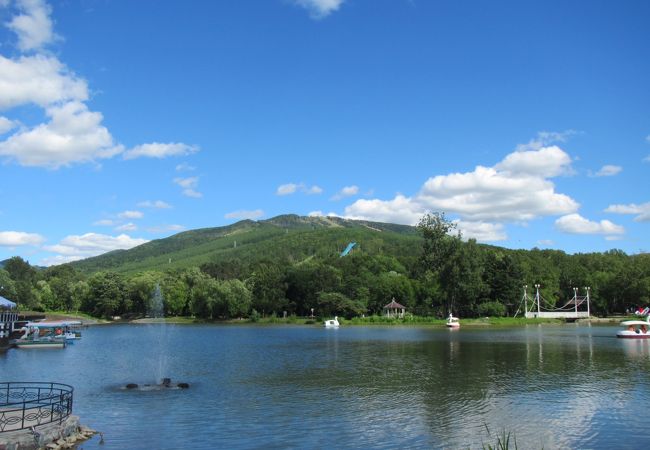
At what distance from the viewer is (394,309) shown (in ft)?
414

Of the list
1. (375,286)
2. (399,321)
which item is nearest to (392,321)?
(399,321)

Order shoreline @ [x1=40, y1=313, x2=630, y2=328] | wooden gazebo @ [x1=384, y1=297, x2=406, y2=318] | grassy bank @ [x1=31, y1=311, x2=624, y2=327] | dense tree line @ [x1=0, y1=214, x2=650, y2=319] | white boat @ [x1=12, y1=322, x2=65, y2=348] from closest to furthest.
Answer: white boat @ [x1=12, y1=322, x2=65, y2=348], shoreline @ [x1=40, y1=313, x2=630, y2=328], grassy bank @ [x1=31, y1=311, x2=624, y2=327], dense tree line @ [x1=0, y1=214, x2=650, y2=319], wooden gazebo @ [x1=384, y1=297, x2=406, y2=318]

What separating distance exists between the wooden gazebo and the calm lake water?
68.7 metres

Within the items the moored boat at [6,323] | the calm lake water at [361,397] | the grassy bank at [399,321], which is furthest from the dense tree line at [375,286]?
the calm lake water at [361,397]

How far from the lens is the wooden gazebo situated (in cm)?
12253

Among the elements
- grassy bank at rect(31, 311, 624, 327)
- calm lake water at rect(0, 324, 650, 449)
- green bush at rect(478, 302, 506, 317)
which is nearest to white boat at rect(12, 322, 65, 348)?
calm lake water at rect(0, 324, 650, 449)

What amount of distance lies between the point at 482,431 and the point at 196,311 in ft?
427

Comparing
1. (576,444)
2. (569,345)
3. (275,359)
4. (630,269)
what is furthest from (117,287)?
(576,444)

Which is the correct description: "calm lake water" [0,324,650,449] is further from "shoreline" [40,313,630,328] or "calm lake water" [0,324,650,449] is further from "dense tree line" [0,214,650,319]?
"dense tree line" [0,214,650,319]

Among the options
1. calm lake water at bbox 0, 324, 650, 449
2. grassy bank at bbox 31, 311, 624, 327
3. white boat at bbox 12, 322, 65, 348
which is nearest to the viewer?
calm lake water at bbox 0, 324, 650, 449

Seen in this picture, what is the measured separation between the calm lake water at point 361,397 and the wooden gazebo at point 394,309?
226 ft

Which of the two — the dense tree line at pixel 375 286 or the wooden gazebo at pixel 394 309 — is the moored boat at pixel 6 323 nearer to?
the dense tree line at pixel 375 286

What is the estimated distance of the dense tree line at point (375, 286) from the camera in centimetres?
11544

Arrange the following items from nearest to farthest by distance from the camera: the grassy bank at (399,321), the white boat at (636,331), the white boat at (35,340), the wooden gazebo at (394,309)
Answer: the white boat at (35,340)
the white boat at (636,331)
the grassy bank at (399,321)
the wooden gazebo at (394,309)
